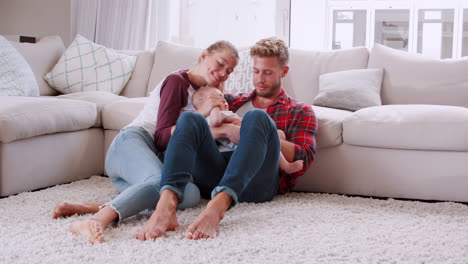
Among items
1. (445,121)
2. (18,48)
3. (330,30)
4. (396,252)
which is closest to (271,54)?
(445,121)

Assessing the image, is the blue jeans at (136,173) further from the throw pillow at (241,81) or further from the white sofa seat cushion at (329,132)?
the throw pillow at (241,81)

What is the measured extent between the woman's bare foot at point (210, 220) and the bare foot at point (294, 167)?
40 cm

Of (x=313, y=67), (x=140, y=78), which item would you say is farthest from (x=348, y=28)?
(x=140, y=78)

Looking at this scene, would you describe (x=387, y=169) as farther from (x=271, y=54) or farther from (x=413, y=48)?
(x=413, y=48)

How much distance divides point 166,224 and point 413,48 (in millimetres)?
4330

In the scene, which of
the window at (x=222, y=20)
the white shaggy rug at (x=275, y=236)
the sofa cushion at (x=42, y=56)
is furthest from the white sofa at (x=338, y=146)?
the window at (x=222, y=20)

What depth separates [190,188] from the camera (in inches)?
73.8

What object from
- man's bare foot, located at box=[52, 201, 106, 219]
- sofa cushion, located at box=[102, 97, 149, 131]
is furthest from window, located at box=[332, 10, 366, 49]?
man's bare foot, located at box=[52, 201, 106, 219]

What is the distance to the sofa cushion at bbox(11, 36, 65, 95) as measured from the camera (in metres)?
3.35

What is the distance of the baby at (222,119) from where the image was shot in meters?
1.90

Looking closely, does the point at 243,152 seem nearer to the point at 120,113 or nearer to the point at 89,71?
the point at 120,113

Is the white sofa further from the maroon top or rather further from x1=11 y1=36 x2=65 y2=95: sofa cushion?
x1=11 y1=36 x2=65 y2=95: sofa cushion

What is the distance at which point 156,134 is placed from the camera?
1.96m

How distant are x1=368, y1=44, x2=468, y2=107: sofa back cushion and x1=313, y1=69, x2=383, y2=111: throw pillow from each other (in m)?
0.08
